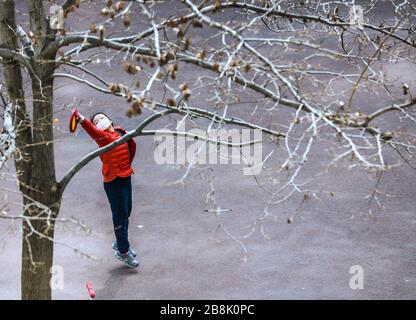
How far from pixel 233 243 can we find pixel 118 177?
1.92m

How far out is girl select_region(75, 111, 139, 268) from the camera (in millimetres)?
10469

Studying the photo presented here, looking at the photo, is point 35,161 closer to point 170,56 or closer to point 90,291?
point 90,291

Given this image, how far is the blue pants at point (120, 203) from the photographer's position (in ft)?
35.2

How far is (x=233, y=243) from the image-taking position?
1155 cm

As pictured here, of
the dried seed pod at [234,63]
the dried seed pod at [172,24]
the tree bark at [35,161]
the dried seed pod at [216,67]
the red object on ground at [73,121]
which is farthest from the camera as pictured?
the red object on ground at [73,121]

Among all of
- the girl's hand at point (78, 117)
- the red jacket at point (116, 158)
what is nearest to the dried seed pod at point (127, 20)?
the girl's hand at point (78, 117)

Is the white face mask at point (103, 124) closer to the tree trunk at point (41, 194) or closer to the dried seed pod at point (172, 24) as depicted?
the tree trunk at point (41, 194)

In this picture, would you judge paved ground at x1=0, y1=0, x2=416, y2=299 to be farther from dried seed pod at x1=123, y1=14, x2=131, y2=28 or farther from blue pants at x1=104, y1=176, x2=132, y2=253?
dried seed pod at x1=123, y1=14, x2=131, y2=28

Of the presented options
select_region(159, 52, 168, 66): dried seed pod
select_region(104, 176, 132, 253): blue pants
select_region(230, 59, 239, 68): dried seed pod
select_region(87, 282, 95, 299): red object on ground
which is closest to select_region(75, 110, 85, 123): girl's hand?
select_region(104, 176, 132, 253): blue pants

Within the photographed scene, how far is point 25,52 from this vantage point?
Answer: 812 centimetres

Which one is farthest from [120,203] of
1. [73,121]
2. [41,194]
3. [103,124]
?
[41,194]

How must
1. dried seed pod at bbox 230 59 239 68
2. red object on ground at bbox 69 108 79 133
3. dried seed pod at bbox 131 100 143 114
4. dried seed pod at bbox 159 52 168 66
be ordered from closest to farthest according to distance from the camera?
1. dried seed pod at bbox 131 100 143 114
2. dried seed pod at bbox 159 52 168 66
3. dried seed pod at bbox 230 59 239 68
4. red object on ground at bbox 69 108 79 133
